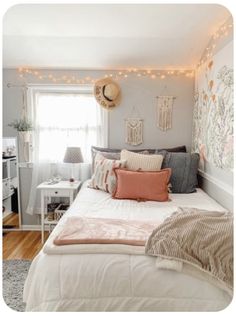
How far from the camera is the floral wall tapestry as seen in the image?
2188 mm

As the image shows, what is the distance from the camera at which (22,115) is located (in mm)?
3322

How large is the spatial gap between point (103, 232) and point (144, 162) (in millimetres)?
1295

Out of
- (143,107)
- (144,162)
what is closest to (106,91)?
(143,107)

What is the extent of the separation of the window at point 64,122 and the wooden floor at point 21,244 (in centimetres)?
94

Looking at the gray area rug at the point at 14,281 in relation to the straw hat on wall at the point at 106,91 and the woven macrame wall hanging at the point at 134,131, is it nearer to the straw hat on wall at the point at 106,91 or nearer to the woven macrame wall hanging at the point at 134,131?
the woven macrame wall hanging at the point at 134,131

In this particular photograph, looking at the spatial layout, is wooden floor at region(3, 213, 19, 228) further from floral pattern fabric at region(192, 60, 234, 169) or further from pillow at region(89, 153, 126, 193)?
floral pattern fabric at region(192, 60, 234, 169)

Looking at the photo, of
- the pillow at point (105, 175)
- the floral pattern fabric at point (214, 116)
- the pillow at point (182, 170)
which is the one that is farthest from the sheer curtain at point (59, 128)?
the floral pattern fabric at point (214, 116)

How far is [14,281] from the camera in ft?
7.04

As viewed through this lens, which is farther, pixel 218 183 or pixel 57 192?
pixel 57 192

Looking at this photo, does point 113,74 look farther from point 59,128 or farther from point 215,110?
point 215,110

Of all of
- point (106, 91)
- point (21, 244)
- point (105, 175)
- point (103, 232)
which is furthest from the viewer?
point (106, 91)

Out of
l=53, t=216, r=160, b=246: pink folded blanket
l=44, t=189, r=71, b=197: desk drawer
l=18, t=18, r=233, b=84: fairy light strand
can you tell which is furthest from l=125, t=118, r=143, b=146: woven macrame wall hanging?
l=53, t=216, r=160, b=246: pink folded blanket

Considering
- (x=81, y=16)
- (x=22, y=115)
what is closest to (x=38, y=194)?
(x=22, y=115)

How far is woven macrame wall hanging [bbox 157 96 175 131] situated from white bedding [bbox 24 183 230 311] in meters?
2.26
